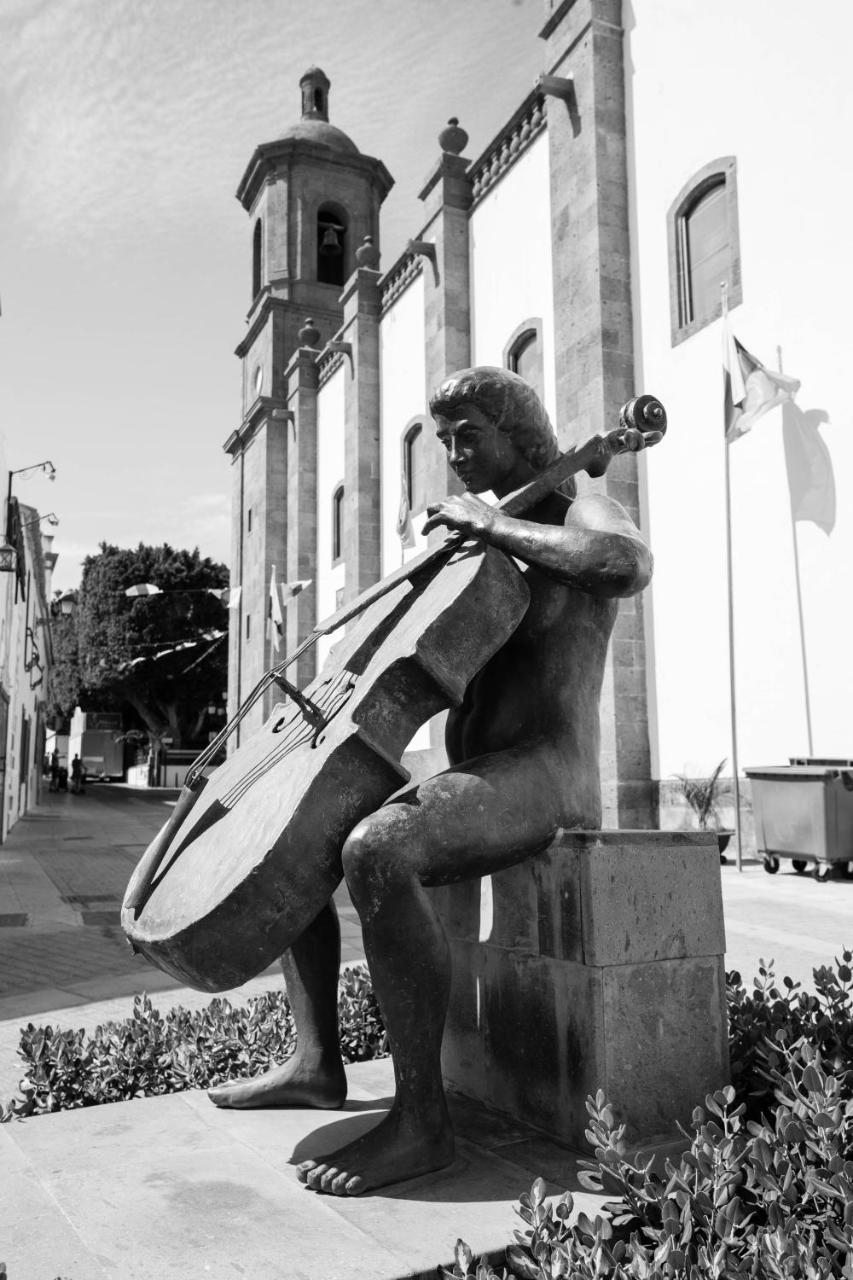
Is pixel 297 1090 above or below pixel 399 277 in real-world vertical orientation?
below

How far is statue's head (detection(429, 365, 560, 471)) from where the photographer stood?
9.18 ft

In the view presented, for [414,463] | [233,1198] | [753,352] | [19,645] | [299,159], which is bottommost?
[233,1198]

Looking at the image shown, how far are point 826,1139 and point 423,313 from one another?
19.5 metres

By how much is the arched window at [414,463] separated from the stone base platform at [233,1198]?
56.6 feet

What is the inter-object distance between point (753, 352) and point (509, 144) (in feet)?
23.1

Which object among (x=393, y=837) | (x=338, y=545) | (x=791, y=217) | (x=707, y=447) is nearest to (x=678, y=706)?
(x=707, y=447)

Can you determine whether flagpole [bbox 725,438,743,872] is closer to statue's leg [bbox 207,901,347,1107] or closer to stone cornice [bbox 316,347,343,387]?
statue's leg [bbox 207,901,347,1107]

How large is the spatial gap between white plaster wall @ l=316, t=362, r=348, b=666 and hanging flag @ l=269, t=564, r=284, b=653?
910 millimetres

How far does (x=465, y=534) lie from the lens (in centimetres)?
253

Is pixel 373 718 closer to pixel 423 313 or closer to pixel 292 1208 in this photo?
pixel 292 1208

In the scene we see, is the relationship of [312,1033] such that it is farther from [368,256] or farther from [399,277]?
[368,256]

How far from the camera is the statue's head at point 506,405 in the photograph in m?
2.80

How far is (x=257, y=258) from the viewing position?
31125 mm

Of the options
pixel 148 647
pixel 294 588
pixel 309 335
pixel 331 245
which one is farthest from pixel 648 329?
pixel 148 647
